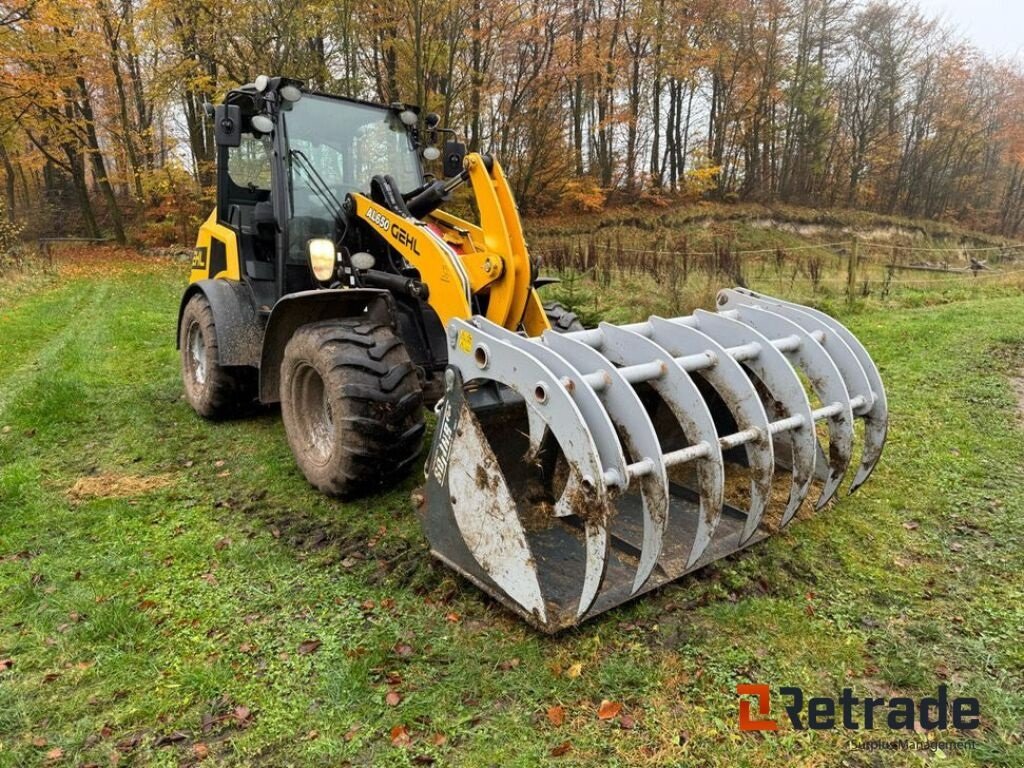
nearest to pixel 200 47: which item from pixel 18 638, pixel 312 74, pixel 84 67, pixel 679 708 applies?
pixel 312 74

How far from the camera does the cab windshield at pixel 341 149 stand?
15.0 feet

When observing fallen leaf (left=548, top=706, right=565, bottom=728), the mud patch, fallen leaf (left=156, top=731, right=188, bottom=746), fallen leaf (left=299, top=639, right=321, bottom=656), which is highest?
the mud patch

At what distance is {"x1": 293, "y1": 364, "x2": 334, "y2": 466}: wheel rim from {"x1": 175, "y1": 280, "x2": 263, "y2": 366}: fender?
1.01 meters

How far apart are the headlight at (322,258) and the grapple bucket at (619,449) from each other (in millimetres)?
1521

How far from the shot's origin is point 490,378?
2.83m

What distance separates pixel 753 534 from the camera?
3.14 m

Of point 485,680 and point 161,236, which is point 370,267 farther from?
point 161,236

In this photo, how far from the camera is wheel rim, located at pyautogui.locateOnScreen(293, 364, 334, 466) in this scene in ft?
13.4

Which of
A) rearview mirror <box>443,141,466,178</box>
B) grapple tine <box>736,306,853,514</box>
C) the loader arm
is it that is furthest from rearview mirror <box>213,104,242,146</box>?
grapple tine <box>736,306,853,514</box>

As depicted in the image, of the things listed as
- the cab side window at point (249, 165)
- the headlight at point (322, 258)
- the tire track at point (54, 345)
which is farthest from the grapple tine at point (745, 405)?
the tire track at point (54, 345)

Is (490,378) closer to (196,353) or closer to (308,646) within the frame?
(308,646)

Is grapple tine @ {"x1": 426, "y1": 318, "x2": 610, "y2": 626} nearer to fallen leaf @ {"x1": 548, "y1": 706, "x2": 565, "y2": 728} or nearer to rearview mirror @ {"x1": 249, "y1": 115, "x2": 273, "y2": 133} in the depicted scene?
fallen leaf @ {"x1": 548, "y1": 706, "x2": 565, "y2": 728}

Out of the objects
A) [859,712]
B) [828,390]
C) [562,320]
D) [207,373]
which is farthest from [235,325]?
[859,712]

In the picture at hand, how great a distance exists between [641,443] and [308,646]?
5.10 ft
